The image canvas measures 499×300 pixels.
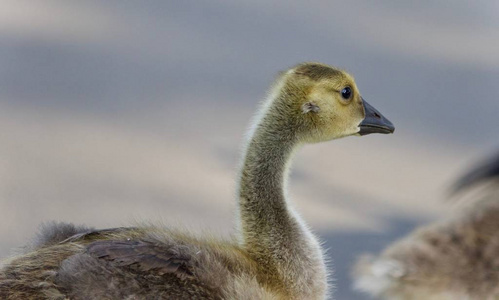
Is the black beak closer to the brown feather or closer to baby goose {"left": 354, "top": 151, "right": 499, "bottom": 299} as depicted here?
baby goose {"left": 354, "top": 151, "right": 499, "bottom": 299}

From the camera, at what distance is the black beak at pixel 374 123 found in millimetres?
2936

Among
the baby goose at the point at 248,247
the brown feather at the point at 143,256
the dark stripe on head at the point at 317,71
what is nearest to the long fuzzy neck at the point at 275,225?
the baby goose at the point at 248,247

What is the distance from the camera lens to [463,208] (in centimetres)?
286

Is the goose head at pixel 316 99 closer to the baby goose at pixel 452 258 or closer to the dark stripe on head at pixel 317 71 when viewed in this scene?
the dark stripe on head at pixel 317 71

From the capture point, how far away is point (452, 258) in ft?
9.00

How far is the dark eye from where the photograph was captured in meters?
2.87

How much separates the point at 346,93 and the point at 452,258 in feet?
1.58

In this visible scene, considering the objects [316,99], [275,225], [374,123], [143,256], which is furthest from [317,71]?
[143,256]

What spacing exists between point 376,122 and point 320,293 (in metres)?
0.48

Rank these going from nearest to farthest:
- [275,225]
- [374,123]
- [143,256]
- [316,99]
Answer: [143,256] → [275,225] → [316,99] → [374,123]

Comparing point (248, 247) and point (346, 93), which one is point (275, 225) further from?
point (346, 93)

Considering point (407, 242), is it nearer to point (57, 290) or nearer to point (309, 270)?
point (309, 270)

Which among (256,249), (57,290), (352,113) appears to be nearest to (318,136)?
(352,113)

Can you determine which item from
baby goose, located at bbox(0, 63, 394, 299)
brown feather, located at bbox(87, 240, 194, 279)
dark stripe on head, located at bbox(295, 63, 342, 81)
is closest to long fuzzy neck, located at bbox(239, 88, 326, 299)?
baby goose, located at bbox(0, 63, 394, 299)
